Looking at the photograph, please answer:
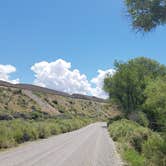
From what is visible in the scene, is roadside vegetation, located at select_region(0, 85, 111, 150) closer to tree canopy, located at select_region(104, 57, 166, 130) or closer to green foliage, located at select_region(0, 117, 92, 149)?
green foliage, located at select_region(0, 117, 92, 149)

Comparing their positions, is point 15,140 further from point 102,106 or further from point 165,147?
point 102,106

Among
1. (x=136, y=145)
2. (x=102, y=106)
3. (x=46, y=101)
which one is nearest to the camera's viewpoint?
(x=136, y=145)

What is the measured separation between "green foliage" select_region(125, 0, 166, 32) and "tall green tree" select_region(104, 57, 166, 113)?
52.5 metres

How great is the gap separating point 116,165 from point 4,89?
83769 millimetres

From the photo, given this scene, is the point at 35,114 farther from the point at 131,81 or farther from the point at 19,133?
the point at 19,133

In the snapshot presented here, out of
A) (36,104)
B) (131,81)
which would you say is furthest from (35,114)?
(131,81)

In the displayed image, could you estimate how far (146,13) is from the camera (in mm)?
13844

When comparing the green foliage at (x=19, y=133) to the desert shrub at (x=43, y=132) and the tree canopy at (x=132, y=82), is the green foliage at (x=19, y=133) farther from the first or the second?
the tree canopy at (x=132, y=82)

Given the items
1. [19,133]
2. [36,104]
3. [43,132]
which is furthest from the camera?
[36,104]

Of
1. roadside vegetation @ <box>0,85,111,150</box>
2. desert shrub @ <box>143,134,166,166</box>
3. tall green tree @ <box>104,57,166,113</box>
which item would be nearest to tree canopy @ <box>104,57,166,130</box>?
tall green tree @ <box>104,57,166,113</box>

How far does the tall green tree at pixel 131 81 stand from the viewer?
69.0 m

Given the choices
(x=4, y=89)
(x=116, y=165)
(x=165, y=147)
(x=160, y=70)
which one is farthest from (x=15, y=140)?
(x=4, y=89)

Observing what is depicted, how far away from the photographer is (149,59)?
249 feet

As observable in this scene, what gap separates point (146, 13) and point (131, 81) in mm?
56438
